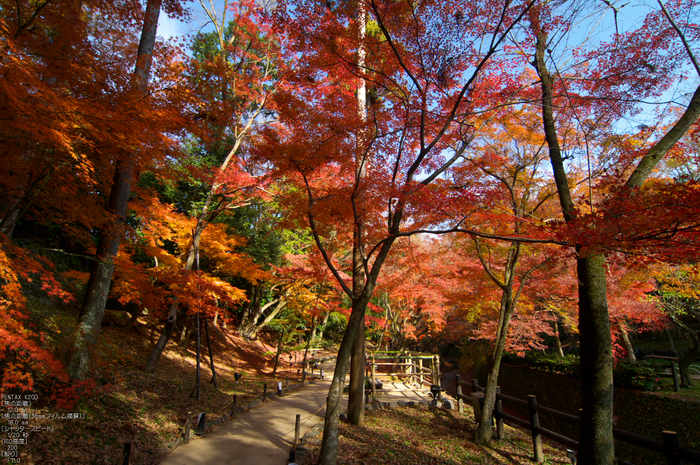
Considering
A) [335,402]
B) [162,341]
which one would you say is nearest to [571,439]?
[335,402]

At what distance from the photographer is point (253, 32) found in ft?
41.2

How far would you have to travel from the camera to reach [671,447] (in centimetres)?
434

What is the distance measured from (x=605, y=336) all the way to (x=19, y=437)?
8.04 meters

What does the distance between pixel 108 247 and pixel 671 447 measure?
32.4 ft

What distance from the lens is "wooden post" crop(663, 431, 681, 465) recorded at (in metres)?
4.29

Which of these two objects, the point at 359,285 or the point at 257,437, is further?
the point at 359,285

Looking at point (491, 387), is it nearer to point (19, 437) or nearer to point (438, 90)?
point (438, 90)

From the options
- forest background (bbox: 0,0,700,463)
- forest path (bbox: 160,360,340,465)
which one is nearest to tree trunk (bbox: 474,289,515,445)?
forest background (bbox: 0,0,700,463)

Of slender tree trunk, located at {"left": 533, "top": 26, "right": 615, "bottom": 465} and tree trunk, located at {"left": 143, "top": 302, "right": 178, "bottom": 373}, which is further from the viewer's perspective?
tree trunk, located at {"left": 143, "top": 302, "right": 178, "bottom": 373}

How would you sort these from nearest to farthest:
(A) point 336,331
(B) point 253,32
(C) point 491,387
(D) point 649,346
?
(C) point 491,387, (B) point 253,32, (D) point 649,346, (A) point 336,331

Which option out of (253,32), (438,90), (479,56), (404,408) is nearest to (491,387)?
(404,408)

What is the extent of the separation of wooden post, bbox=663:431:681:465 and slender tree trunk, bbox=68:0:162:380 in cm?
895

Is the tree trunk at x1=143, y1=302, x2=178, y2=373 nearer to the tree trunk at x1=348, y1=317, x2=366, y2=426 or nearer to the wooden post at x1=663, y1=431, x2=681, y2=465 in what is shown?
the tree trunk at x1=348, y1=317, x2=366, y2=426

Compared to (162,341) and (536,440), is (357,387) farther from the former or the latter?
(162,341)
